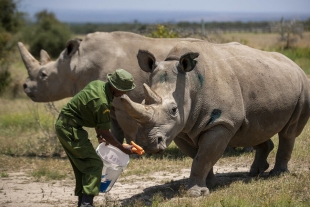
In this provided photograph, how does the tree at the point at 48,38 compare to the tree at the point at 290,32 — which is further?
the tree at the point at 48,38

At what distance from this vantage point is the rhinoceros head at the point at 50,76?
416 inches

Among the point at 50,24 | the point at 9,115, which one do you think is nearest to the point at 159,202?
the point at 9,115

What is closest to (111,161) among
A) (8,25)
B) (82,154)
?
(82,154)

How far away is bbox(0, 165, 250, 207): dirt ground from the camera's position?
744cm

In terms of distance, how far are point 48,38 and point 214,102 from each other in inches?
1007

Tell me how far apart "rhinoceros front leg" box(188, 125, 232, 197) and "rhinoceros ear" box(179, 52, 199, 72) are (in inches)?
31.3

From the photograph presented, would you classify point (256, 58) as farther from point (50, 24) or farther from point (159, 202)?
point (50, 24)

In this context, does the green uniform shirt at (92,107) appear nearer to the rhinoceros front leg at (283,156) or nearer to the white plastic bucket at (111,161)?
the white plastic bucket at (111,161)

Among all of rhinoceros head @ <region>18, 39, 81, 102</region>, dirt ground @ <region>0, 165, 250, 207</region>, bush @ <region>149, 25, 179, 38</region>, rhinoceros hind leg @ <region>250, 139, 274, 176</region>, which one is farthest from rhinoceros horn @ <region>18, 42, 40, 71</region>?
rhinoceros hind leg @ <region>250, 139, 274, 176</region>

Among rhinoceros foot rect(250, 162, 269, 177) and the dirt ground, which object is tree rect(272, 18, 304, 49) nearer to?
rhinoceros foot rect(250, 162, 269, 177)

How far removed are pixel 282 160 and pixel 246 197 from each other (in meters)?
1.78

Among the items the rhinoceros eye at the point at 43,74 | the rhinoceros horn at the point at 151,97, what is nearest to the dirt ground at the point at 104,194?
the rhinoceros horn at the point at 151,97

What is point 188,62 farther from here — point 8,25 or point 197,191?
point 8,25

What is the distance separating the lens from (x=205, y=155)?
7305 mm
